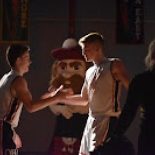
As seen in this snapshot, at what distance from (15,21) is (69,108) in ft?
5.06

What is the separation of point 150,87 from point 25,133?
3.46 m

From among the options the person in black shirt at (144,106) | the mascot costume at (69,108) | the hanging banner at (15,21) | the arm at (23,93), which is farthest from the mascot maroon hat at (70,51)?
the person in black shirt at (144,106)

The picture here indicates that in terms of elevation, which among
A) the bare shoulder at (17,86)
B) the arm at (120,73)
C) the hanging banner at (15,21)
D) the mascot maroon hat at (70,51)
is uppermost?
the hanging banner at (15,21)

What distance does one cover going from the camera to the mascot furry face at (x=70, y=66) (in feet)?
18.1

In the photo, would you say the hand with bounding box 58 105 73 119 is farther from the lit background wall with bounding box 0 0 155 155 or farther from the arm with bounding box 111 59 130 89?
the arm with bounding box 111 59 130 89

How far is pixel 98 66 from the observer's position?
400 cm

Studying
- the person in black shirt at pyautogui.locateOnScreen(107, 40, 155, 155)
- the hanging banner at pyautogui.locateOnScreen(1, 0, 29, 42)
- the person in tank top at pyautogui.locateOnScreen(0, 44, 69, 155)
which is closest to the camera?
the person in black shirt at pyautogui.locateOnScreen(107, 40, 155, 155)

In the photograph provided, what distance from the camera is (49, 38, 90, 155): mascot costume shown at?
5452mm

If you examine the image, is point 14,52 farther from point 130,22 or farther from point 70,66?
point 130,22

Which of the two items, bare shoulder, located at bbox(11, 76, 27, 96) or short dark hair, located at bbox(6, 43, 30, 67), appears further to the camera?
short dark hair, located at bbox(6, 43, 30, 67)

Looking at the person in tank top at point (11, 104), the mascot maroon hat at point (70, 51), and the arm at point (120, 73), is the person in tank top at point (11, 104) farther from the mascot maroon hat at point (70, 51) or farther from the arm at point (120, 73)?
the mascot maroon hat at point (70, 51)

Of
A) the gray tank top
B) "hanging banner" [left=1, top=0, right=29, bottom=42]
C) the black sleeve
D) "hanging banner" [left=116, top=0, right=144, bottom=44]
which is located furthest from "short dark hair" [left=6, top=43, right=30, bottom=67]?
"hanging banner" [left=116, top=0, right=144, bottom=44]

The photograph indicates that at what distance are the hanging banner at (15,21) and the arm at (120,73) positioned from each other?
8.50ft

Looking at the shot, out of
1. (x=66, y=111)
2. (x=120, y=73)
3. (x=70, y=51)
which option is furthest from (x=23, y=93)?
(x=70, y=51)
